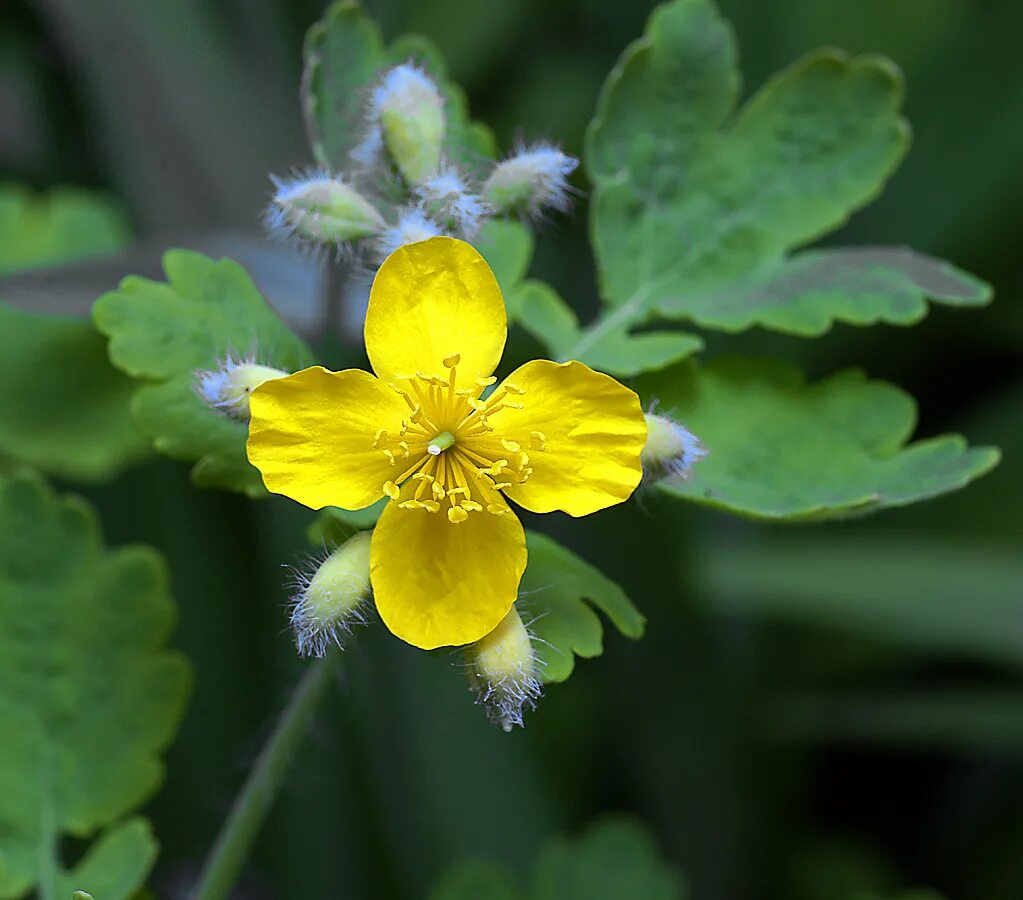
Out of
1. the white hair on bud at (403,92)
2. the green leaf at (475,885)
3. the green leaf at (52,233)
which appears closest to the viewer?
the white hair on bud at (403,92)

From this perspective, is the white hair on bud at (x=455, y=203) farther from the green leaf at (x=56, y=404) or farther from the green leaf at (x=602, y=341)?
the green leaf at (x=56, y=404)

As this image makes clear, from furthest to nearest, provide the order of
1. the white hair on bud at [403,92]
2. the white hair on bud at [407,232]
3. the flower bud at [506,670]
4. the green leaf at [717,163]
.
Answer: the green leaf at [717,163], the white hair on bud at [403,92], the white hair on bud at [407,232], the flower bud at [506,670]

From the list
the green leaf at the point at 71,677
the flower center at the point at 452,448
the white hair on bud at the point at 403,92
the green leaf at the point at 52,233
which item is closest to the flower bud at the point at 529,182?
the white hair on bud at the point at 403,92

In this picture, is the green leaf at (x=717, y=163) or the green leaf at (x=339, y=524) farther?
the green leaf at (x=717, y=163)

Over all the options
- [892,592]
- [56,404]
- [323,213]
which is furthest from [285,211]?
[892,592]

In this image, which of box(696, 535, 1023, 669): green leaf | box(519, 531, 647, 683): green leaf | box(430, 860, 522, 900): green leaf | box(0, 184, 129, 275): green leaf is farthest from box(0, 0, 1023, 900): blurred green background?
box(519, 531, 647, 683): green leaf

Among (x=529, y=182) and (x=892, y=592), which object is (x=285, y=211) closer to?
(x=529, y=182)
